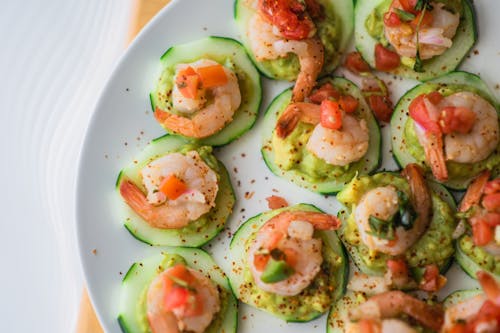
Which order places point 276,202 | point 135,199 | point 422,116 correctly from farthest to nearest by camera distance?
point 276,202
point 135,199
point 422,116

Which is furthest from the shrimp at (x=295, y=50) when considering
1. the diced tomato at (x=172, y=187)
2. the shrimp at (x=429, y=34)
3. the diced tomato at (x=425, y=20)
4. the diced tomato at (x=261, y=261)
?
the diced tomato at (x=261, y=261)

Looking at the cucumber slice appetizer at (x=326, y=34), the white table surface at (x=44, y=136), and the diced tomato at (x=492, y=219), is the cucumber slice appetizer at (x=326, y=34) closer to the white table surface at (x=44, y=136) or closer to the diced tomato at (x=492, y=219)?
the white table surface at (x=44, y=136)

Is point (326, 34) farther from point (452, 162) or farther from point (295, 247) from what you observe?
point (295, 247)

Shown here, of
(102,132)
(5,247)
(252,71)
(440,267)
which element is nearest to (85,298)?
(5,247)

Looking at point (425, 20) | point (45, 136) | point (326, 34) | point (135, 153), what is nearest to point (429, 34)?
point (425, 20)

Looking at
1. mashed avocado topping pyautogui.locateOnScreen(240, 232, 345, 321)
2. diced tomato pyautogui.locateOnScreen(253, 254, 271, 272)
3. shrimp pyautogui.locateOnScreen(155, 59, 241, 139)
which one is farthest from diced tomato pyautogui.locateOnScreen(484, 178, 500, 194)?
shrimp pyautogui.locateOnScreen(155, 59, 241, 139)

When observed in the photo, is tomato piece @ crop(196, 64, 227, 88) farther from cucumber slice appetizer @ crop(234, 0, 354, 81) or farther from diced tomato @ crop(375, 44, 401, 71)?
diced tomato @ crop(375, 44, 401, 71)

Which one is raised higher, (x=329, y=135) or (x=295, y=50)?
(x=295, y=50)
